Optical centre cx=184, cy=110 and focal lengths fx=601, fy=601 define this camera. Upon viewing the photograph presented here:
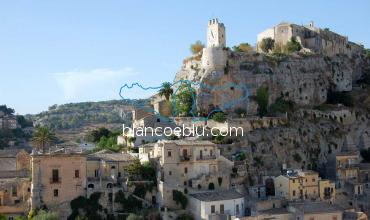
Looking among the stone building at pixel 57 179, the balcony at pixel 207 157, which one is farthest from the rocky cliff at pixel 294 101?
the stone building at pixel 57 179

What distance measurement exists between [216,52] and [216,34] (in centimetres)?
372

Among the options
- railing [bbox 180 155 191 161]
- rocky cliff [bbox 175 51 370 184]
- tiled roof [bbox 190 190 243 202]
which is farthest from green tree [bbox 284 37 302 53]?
tiled roof [bbox 190 190 243 202]

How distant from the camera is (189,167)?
53625mm

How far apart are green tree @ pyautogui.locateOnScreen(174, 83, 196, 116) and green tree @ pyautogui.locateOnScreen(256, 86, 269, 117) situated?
775cm

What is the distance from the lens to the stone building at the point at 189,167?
5269 cm

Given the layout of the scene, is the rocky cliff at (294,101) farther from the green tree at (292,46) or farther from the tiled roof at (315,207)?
the tiled roof at (315,207)

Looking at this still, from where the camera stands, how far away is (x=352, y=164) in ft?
212

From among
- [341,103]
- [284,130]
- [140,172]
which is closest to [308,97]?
[341,103]

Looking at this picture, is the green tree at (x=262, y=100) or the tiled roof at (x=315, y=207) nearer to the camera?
the tiled roof at (x=315, y=207)

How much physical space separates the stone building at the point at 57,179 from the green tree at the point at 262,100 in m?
26.4

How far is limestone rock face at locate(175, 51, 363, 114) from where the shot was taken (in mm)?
70375

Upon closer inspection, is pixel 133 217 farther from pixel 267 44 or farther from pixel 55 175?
pixel 267 44

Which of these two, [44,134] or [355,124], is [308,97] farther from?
[44,134]

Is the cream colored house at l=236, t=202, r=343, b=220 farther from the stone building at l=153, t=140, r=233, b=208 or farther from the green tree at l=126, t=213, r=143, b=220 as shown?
the green tree at l=126, t=213, r=143, b=220
